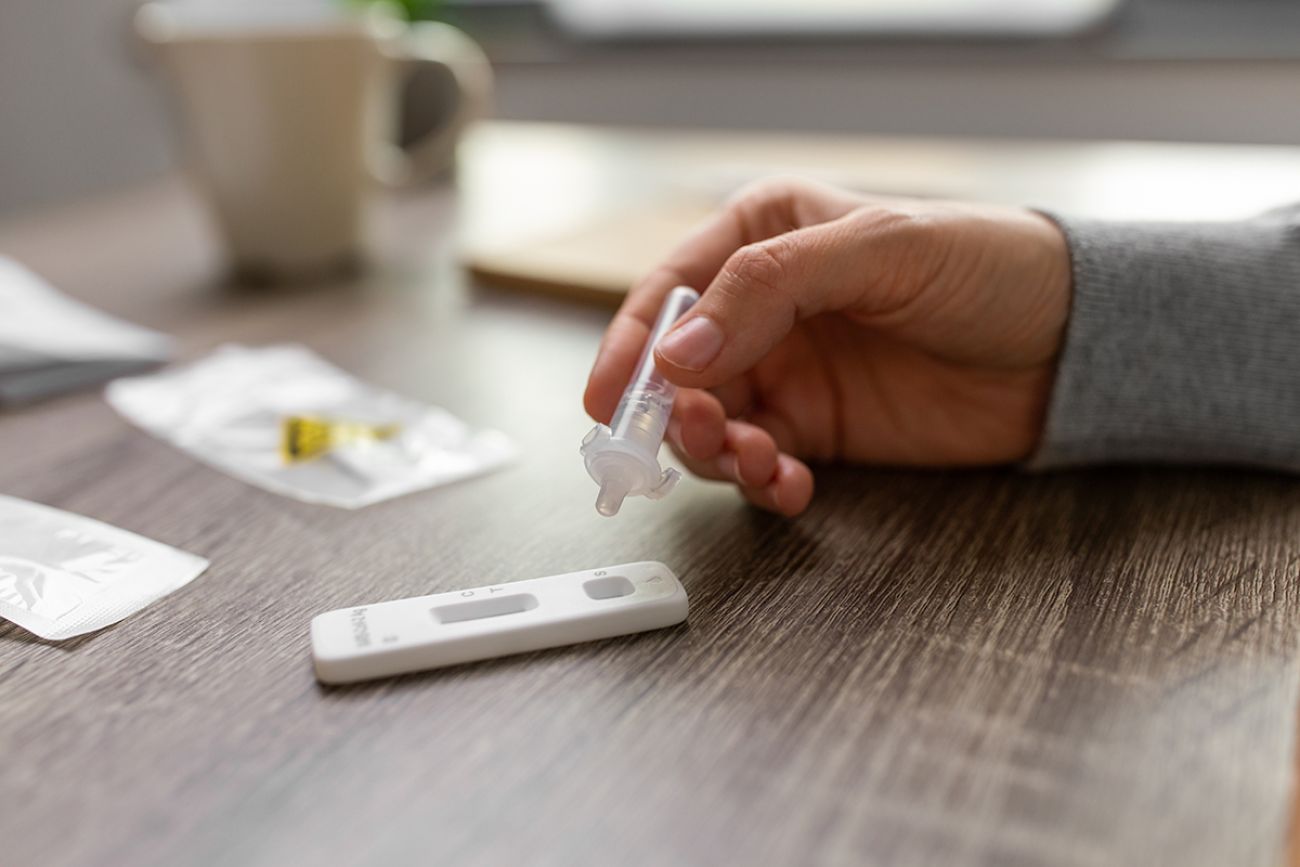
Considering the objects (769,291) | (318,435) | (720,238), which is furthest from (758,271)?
(318,435)

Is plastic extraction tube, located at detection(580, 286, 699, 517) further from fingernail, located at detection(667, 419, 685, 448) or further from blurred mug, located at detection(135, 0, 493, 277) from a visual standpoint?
blurred mug, located at detection(135, 0, 493, 277)

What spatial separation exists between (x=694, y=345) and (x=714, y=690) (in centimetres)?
14

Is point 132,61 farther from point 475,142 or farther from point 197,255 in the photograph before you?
point 197,255

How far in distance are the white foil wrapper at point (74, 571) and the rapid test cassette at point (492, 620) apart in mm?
77

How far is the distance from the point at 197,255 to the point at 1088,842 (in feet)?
2.80

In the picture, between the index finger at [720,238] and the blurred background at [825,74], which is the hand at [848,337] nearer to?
the index finger at [720,238]

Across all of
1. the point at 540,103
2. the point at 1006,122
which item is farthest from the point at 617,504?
the point at 540,103

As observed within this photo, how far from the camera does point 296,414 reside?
537mm

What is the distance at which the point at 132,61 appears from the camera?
1.75 metres

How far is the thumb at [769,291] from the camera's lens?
398 mm

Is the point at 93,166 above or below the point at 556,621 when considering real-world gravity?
below

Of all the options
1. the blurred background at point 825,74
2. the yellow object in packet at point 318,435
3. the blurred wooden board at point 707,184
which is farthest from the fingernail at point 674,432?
the blurred background at point 825,74

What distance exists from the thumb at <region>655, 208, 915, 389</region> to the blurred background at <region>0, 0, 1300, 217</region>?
4.36 feet

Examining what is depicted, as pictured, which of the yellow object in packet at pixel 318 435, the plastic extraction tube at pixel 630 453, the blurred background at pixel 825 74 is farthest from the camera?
the blurred background at pixel 825 74
